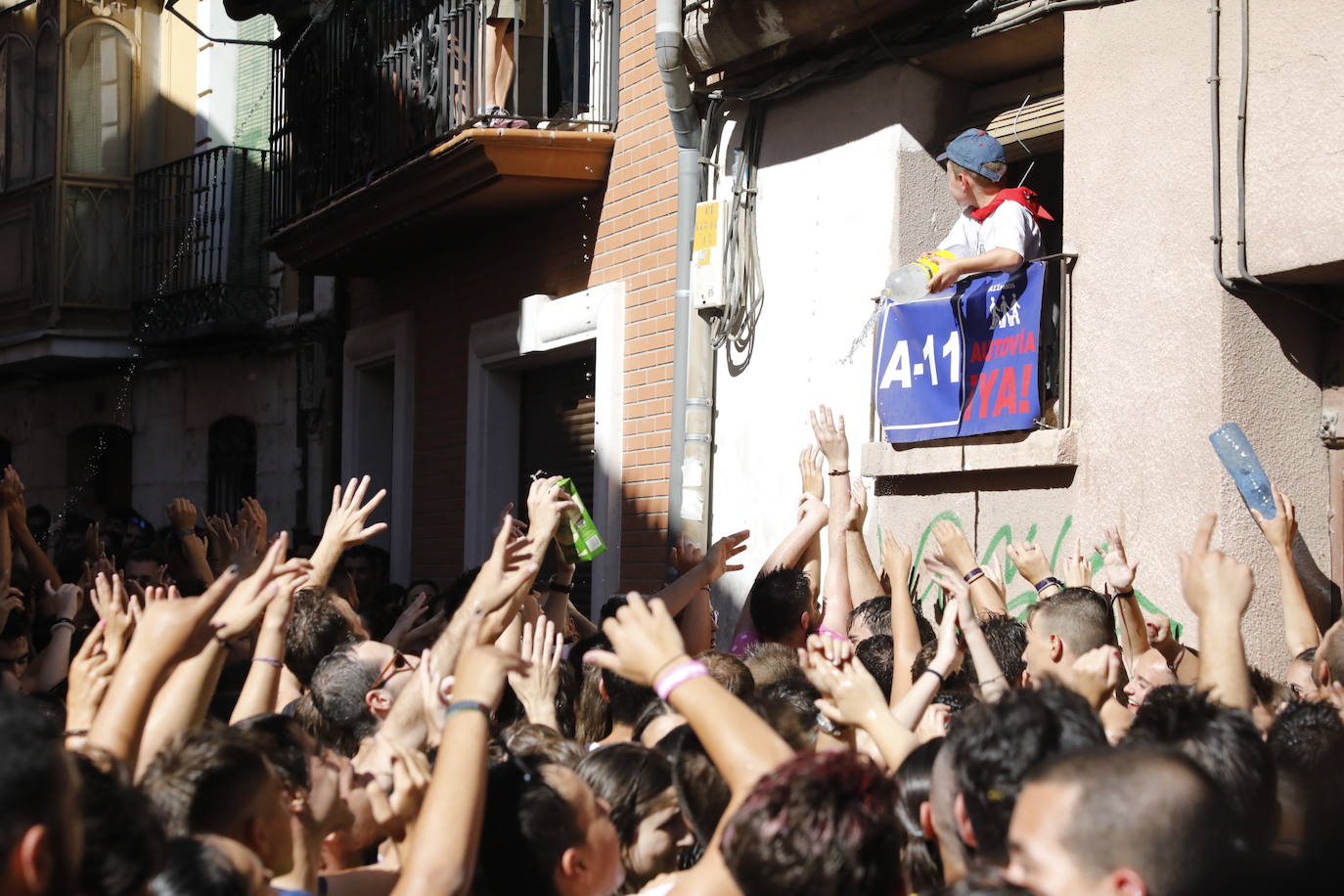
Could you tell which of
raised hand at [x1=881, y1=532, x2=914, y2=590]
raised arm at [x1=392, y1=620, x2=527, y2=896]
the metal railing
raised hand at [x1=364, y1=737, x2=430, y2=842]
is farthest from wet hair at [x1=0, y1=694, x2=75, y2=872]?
the metal railing

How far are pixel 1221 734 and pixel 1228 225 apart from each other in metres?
3.64

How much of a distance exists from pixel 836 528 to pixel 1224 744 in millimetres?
3586

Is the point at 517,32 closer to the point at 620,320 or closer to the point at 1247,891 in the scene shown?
the point at 620,320

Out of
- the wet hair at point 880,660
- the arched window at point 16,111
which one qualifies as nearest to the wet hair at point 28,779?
the wet hair at point 880,660

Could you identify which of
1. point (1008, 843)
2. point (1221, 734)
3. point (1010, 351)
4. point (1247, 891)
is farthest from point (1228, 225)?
point (1247, 891)

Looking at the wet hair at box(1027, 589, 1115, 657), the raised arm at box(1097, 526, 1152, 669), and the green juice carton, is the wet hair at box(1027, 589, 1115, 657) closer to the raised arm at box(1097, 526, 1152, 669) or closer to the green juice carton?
the raised arm at box(1097, 526, 1152, 669)

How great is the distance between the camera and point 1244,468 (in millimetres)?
5820

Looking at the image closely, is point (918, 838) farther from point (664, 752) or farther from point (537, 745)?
point (537, 745)

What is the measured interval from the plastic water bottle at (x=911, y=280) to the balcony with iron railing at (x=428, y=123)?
3109 mm

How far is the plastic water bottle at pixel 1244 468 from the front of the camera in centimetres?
577

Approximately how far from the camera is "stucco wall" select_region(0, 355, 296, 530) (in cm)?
1420

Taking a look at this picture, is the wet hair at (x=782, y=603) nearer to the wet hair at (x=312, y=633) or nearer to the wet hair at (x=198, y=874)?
the wet hair at (x=312, y=633)

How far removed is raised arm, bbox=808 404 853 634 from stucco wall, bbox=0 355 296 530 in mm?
8099

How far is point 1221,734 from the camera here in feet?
9.69
